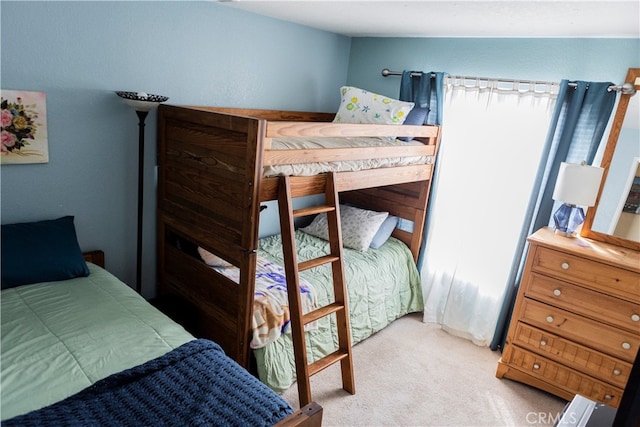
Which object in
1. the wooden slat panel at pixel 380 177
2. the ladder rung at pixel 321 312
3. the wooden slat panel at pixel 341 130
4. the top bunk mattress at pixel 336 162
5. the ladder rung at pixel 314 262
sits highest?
the wooden slat panel at pixel 341 130

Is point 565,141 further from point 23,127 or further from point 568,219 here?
point 23,127

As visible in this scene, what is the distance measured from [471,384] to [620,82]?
6.56 ft

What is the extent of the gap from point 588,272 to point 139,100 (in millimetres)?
2574

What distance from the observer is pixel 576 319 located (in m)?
2.38

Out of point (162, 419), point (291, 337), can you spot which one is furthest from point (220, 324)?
point (162, 419)

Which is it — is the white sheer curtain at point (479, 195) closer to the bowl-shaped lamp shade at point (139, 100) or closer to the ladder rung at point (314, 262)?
the ladder rung at point (314, 262)

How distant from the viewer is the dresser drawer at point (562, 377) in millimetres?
2330

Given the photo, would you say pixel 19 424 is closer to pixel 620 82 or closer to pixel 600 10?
pixel 600 10

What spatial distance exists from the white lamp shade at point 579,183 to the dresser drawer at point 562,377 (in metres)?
0.96

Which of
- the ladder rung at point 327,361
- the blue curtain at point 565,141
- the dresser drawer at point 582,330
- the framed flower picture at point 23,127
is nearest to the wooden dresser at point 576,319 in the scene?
the dresser drawer at point 582,330

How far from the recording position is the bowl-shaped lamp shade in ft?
7.08

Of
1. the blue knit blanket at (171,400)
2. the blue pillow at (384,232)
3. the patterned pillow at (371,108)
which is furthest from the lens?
the blue pillow at (384,232)

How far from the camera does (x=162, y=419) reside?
1285 millimetres

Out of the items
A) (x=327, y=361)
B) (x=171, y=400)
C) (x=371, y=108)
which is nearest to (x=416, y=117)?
(x=371, y=108)
